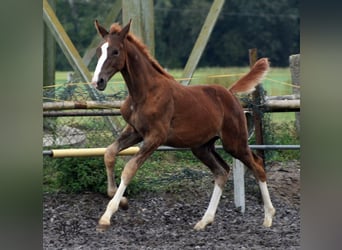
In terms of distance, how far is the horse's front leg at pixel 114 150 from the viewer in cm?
441

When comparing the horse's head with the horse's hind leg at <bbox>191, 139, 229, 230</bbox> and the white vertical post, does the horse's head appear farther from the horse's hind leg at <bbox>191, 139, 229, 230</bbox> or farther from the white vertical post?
the white vertical post

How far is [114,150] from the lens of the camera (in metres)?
4.43

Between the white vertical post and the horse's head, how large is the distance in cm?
194

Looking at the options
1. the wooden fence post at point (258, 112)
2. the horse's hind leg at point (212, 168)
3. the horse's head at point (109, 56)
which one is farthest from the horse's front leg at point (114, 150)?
the wooden fence post at point (258, 112)

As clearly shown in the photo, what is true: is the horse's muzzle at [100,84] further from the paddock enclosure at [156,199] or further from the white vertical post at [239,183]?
the white vertical post at [239,183]

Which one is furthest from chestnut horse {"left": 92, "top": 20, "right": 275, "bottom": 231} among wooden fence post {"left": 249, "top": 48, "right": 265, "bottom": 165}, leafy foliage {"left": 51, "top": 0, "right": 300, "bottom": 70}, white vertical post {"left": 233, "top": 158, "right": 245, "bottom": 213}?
leafy foliage {"left": 51, "top": 0, "right": 300, "bottom": 70}

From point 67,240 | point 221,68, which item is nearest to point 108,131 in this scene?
point 67,240

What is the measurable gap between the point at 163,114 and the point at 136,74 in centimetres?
32

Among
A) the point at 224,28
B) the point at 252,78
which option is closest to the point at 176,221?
the point at 252,78

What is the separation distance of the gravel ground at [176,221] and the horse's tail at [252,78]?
1077 millimetres

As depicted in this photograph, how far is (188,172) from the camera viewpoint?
6.13m

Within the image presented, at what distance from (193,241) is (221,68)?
15681 millimetres
